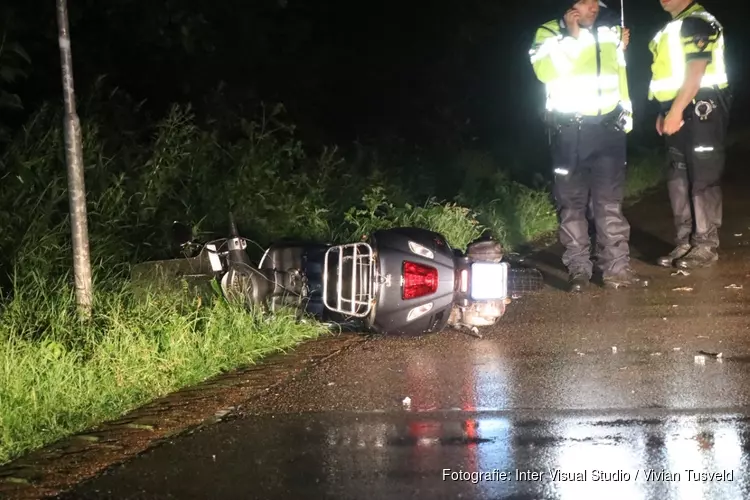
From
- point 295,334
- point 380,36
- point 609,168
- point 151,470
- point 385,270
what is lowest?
point 151,470

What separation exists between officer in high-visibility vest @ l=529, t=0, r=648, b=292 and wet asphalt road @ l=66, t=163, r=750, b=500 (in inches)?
41.7

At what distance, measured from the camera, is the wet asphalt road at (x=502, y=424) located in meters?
3.62

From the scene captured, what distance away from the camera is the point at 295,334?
595cm

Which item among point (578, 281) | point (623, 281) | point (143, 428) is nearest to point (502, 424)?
point (143, 428)

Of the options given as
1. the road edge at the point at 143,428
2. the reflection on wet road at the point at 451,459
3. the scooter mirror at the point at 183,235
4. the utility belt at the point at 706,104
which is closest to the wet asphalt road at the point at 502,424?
the reflection on wet road at the point at 451,459

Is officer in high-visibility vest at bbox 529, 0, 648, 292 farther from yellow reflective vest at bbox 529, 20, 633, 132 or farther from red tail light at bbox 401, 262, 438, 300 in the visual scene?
red tail light at bbox 401, 262, 438, 300

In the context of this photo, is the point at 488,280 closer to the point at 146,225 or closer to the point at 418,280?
the point at 418,280

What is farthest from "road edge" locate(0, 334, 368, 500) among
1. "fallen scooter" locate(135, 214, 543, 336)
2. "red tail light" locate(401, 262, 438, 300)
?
"red tail light" locate(401, 262, 438, 300)

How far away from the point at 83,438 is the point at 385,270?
191 cm

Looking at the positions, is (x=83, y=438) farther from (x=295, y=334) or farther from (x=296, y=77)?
(x=296, y=77)

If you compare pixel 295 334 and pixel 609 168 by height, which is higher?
pixel 609 168

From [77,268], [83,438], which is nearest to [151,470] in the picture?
[83,438]

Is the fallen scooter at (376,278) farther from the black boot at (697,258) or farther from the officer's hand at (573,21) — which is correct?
the black boot at (697,258)

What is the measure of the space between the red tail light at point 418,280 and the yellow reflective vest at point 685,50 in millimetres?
3017
